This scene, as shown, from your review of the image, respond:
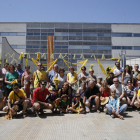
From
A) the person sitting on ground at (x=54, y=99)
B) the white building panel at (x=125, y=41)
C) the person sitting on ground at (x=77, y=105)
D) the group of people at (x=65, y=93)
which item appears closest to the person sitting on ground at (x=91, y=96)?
the group of people at (x=65, y=93)

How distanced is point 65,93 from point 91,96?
0.98 metres

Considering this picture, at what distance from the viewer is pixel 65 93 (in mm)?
6793

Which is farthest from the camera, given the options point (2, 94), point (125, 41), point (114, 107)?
point (125, 41)

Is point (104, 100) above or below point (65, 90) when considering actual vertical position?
below

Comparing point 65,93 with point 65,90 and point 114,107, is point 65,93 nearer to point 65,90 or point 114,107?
point 65,90

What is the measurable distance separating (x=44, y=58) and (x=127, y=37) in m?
42.4

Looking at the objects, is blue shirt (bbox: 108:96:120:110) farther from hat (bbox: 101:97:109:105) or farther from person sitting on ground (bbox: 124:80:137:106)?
person sitting on ground (bbox: 124:80:137:106)

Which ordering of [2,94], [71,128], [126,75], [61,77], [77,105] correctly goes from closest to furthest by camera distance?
[71,128]
[2,94]
[77,105]
[61,77]
[126,75]

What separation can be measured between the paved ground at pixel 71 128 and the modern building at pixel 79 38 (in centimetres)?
4287

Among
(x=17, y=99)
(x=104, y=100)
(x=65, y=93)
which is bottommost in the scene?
(x=104, y=100)

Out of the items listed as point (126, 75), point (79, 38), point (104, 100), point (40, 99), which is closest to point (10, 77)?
point (40, 99)

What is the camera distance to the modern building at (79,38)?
1905 inches

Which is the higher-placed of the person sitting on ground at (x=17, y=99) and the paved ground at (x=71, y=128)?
the person sitting on ground at (x=17, y=99)

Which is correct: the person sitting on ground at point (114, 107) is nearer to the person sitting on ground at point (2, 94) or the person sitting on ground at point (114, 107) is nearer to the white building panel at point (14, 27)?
the person sitting on ground at point (2, 94)
